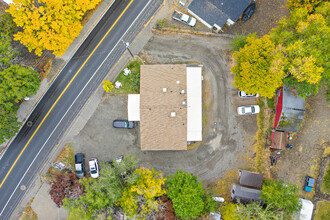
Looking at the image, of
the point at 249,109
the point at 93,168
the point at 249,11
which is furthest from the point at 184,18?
the point at 93,168

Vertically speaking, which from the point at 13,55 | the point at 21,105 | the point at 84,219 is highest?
the point at 13,55

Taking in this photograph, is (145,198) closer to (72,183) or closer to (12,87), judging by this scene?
(72,183)

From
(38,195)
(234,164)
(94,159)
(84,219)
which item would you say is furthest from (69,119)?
(234,164)

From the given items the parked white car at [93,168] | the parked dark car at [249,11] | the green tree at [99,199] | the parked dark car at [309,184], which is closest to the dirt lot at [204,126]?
the parked white car at [93,168]

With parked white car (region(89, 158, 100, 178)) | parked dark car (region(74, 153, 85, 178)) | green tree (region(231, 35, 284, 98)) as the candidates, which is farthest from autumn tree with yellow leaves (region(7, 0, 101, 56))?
green tree (region(231, 35, 284, 98))

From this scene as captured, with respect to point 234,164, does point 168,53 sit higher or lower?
higher

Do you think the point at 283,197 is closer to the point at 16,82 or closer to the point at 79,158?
the point at 79,158
